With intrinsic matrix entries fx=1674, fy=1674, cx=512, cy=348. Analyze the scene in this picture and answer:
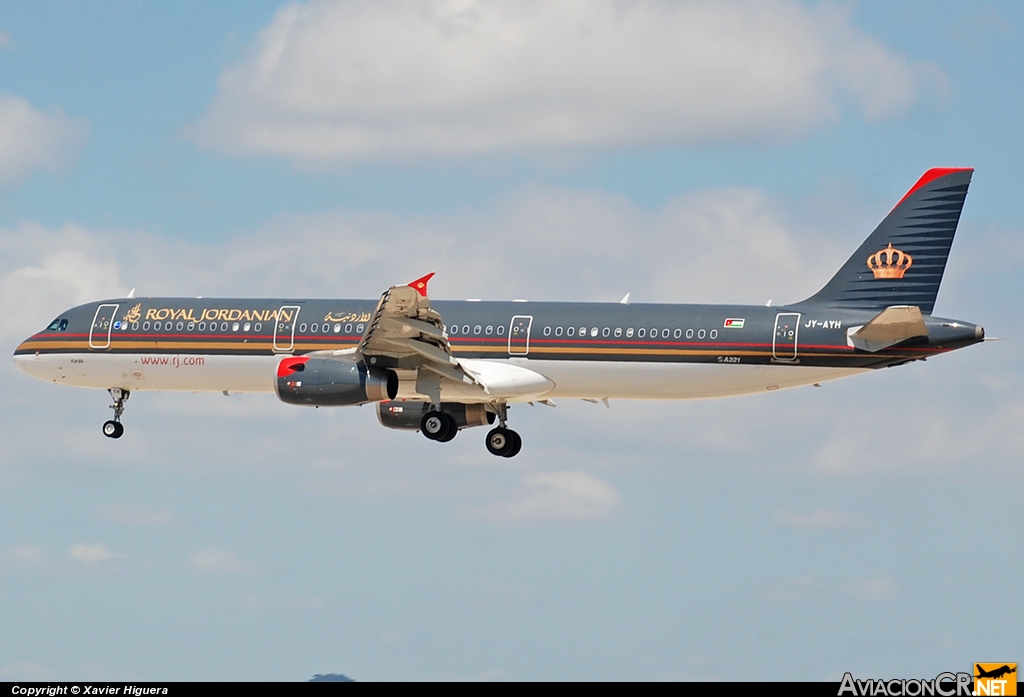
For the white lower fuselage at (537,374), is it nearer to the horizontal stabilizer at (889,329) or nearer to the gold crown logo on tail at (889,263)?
the horizontal stabilizer at (889,329)

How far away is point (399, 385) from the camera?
172 feet

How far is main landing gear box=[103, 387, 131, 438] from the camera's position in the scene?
190ft

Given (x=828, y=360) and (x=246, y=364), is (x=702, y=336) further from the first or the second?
(x=246, y=364)

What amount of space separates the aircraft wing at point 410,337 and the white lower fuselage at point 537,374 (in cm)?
93

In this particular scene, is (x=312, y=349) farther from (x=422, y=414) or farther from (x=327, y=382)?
(x=422, y=414)

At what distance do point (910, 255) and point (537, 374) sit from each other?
39.4 ft

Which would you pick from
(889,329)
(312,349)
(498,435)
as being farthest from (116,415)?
(889,329)

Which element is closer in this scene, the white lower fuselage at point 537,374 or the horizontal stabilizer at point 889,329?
the horizontal stabilizer at point 889,329

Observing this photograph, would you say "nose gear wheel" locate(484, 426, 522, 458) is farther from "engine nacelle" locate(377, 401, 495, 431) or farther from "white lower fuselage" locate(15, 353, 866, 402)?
"white lower fuselage" locate(15, 353, 866, 402)

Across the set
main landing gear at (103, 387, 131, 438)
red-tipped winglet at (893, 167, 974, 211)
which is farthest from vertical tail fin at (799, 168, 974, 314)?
main landing gear at (103, 387, 131, 438)

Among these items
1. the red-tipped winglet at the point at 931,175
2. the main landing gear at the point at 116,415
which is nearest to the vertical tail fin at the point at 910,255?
the red-tipped winglet at the point at 931,175

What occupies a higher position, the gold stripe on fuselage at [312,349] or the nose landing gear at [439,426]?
the gold stripe on fuselage at [312,349]

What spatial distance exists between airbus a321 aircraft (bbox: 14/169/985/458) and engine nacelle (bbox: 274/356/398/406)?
0.14 ft

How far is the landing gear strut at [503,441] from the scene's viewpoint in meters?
56.2
